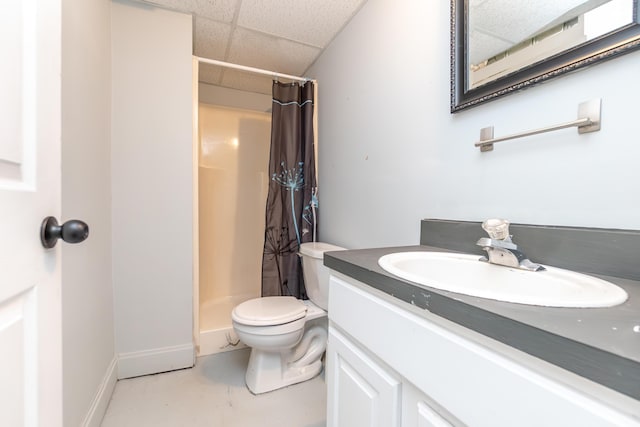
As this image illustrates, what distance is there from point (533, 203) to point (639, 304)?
1.31ft

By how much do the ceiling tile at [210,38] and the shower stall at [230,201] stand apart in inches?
19.2

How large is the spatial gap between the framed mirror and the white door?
111 centimetres

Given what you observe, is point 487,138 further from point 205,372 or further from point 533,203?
point 205,372

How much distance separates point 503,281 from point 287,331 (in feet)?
3.38

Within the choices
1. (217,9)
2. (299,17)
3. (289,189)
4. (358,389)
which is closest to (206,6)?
(217,9)

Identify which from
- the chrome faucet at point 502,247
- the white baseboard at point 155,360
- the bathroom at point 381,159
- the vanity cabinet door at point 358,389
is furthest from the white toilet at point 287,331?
the chrome faucet at point 502,247

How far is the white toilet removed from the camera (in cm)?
138

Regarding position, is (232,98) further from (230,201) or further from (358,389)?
(358,389)

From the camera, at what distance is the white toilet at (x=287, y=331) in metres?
1.38

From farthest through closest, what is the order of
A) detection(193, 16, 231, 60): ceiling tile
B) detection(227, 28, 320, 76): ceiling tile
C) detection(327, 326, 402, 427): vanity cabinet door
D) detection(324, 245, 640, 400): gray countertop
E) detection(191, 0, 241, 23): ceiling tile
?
detection(227, 28, 320, 76): ceiling tile, detection(193, 16, 231, 60): ceiling tile, detection(191, 0, 241, 23): ceiling tile, detection(327, 326, 402, 427): vanity cabinet door, detection(324, 245, 640, 400): gray countertop

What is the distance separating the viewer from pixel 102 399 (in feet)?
4.13

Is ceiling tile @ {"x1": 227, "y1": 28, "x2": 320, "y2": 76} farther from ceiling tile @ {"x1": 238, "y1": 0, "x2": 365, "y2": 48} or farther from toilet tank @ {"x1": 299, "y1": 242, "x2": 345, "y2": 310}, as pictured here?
toilet tank @ {"x1": 299, "y1": 242, "x2": 345, "y2": 310}

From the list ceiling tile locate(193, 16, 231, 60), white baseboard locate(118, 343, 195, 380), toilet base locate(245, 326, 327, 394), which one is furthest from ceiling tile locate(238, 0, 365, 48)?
white baseboard locate(118, 343, 195, 380)

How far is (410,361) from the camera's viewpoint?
55 cm
